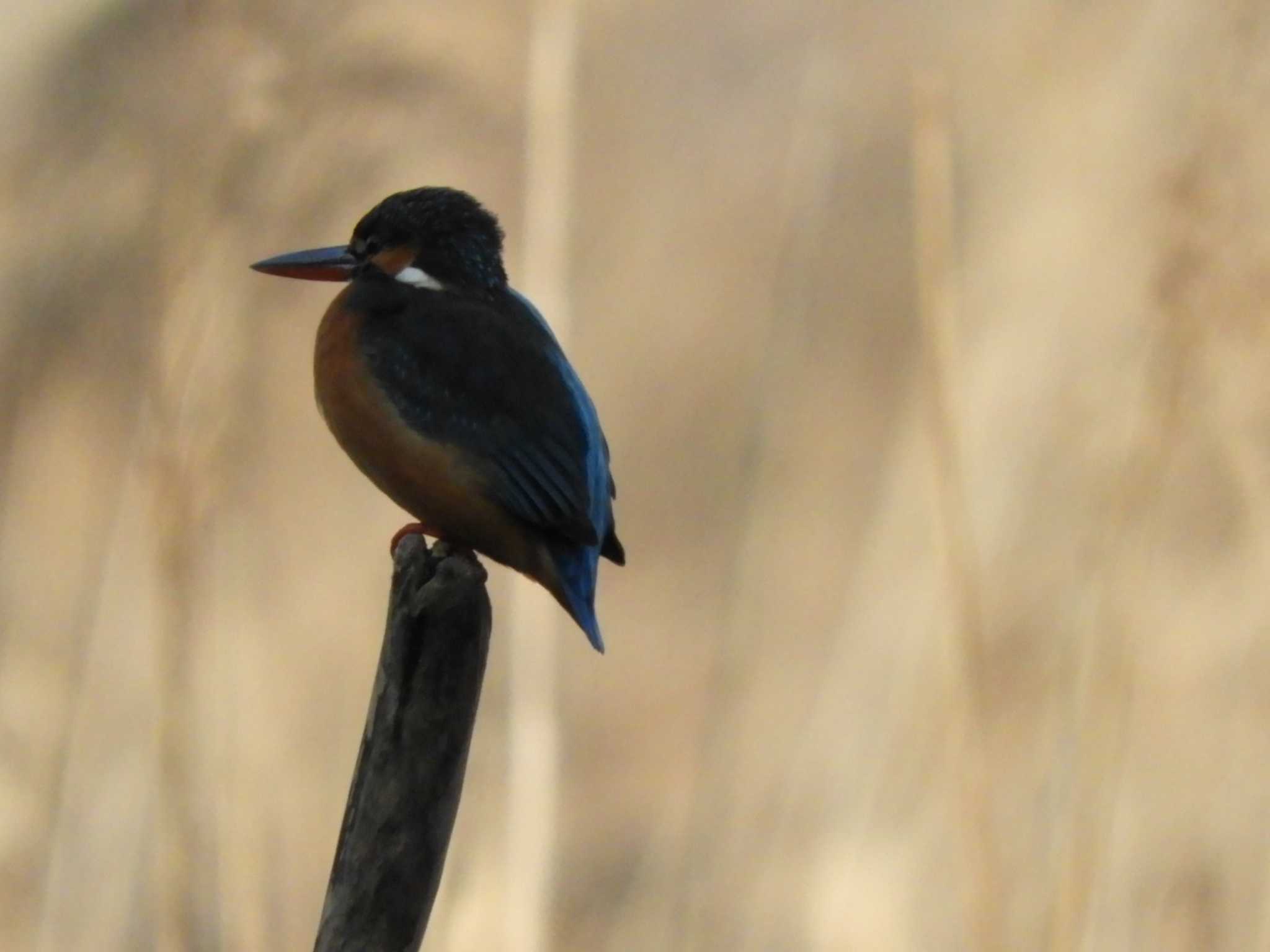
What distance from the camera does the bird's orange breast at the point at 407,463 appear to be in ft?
4.78

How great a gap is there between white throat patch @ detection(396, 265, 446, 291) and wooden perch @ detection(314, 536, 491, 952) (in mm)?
491

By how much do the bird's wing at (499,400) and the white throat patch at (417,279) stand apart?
0.15 ft

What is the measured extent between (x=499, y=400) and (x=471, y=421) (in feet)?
0.10

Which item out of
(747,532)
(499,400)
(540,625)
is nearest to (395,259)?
(499,400)

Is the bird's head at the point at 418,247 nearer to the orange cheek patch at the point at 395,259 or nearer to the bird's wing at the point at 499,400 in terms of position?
the orange cheek patch at the point at 395,259

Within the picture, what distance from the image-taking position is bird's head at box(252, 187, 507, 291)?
1.71 m

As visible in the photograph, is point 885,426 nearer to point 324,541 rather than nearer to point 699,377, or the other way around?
point 699,377

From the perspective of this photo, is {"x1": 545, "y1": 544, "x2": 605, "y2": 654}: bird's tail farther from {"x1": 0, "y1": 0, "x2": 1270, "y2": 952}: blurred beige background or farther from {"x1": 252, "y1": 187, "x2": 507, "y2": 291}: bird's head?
{"x1": 0, "y1": 0, "x2": 1270, "y2": 952}: blurred beige background

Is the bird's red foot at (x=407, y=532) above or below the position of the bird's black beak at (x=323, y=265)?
below

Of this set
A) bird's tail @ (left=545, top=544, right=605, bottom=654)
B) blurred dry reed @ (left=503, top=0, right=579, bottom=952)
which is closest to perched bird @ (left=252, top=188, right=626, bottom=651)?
bird's tail @ (left=545, top=544, right=605, bottom=654)

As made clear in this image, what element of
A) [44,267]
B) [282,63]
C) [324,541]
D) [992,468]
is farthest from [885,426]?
[282,63]

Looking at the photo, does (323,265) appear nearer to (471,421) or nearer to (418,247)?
(418,247)

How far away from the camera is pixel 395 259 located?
173cm

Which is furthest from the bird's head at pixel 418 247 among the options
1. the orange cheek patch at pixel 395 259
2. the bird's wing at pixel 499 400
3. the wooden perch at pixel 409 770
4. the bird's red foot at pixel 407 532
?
the wooden perch at pixel 409 770
